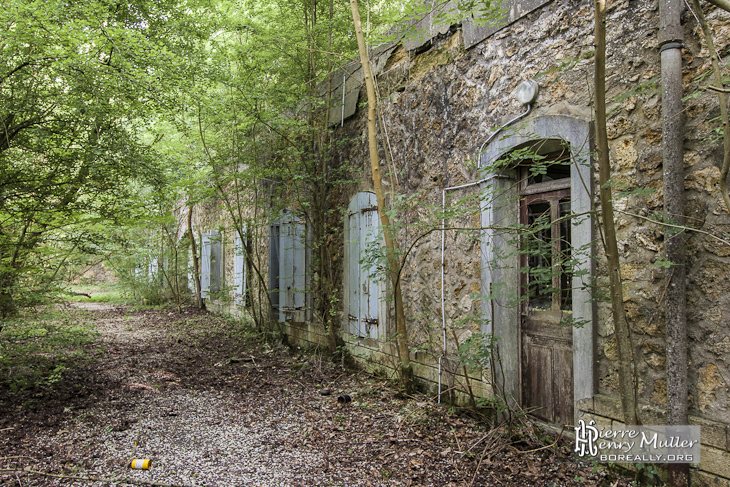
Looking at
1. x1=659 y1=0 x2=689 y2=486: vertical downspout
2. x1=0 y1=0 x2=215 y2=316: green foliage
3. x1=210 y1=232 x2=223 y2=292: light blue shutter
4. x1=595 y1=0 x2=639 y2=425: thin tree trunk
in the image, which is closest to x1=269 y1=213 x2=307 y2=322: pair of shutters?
x1=0 y1=0 x2=215 y2=316: green foliage

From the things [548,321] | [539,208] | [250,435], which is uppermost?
[539,208]

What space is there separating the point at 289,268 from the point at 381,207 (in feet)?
11.4

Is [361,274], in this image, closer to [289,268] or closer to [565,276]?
[289,268]

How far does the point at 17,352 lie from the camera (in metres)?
4.07

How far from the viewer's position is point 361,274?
5.35 metres

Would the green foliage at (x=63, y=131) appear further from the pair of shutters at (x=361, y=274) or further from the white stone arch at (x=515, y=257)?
the white stone arch at (x=515, y=257)

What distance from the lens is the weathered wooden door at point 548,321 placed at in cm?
324

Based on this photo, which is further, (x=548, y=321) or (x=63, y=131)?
(x=63, y=131)

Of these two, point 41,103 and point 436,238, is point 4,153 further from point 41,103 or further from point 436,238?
point 436,238

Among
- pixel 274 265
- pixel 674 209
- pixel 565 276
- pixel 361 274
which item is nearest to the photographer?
pixel 674 209

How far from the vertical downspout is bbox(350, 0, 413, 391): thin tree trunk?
1.93 meters

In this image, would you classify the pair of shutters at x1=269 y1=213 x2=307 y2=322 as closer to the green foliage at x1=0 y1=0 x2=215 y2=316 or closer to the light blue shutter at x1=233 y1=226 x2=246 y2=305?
the light blue shutter at x1=233 y1=226 x2=246 y2=305

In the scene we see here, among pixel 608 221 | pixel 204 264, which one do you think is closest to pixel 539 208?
pixel 608 221

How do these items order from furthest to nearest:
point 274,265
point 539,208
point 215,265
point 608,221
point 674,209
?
point 215,265
point 274,265
point 539,208
point 674,209
point 608,221
